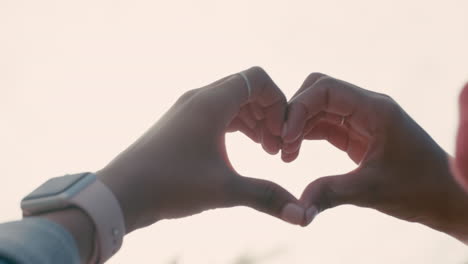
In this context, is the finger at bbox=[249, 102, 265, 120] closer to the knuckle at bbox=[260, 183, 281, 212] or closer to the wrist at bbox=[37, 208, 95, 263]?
the knuckle at bbox=[260, 183, 281, 212]

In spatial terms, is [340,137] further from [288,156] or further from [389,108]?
[389,108]

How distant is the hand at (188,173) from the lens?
221 cm

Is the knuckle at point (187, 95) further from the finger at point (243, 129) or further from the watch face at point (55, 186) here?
the watch face at point (55, 186)

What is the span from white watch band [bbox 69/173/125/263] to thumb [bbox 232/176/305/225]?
26.7 inches

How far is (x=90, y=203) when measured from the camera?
1.93 m

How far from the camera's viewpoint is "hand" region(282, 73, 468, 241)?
2.56 metres

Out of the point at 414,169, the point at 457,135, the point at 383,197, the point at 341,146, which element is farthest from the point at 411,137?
the point at 457,135

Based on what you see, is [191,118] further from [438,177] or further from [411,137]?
[438,177]

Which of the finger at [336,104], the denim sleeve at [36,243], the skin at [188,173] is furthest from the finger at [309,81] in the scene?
the denim sleeve at [36,243]

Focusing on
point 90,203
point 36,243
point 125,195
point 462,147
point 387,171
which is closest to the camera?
point 462,147

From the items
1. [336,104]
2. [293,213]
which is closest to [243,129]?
[336,104]

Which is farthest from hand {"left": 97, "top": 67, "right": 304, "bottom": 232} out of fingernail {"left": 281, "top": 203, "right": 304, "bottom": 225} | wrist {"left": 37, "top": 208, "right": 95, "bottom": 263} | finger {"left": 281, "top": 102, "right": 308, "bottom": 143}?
finger {"left": 281, "top": 102, "right": 308, "bottom": 143}

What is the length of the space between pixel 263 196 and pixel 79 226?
100cm

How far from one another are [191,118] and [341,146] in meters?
1.49
